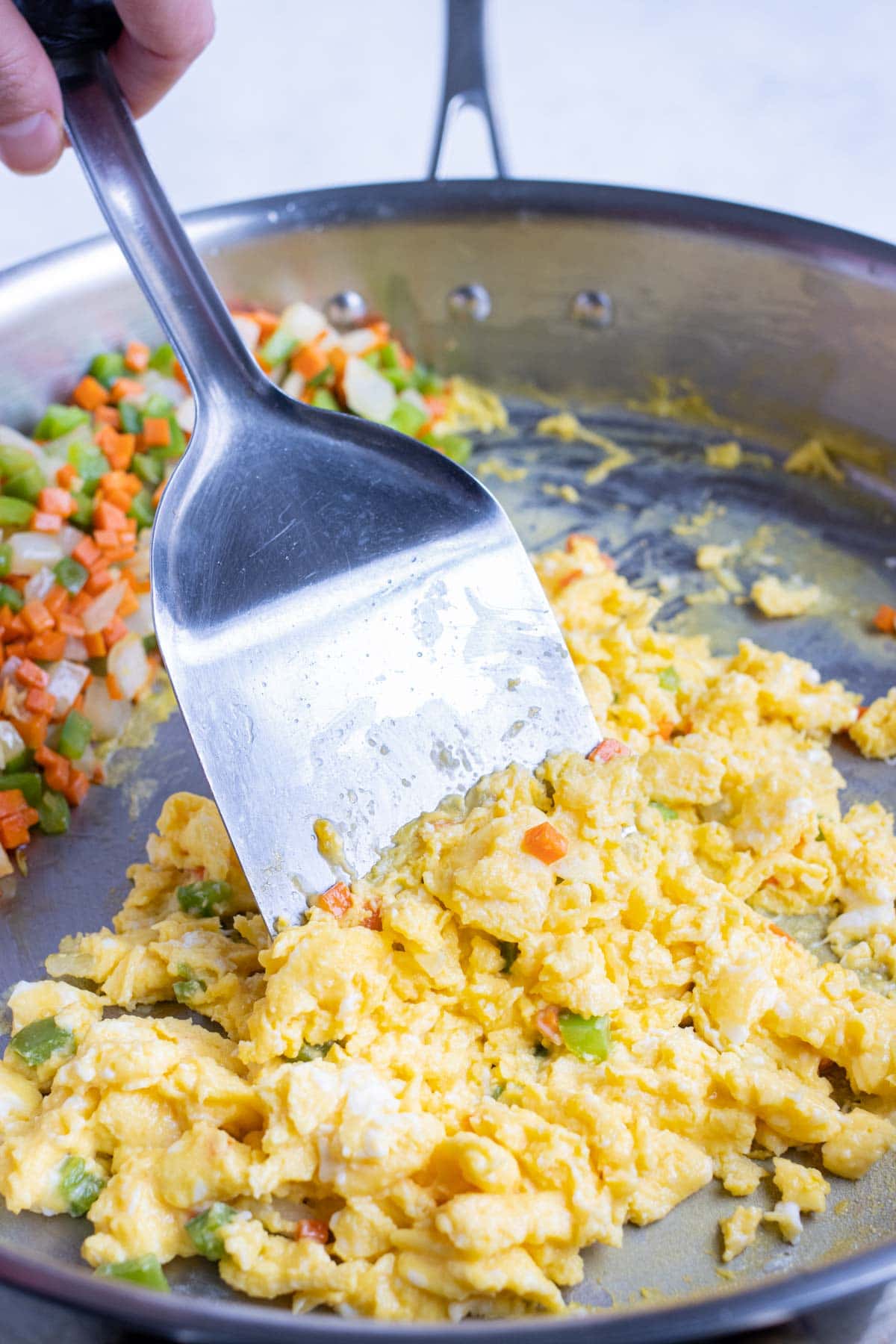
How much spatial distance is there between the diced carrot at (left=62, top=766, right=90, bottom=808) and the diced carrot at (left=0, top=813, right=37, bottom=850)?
103mm

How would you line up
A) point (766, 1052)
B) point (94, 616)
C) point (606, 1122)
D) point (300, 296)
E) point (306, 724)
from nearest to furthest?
point (606, 1122), point (766, 1052), point (306, 724), point (94, 616), point (300, 296)

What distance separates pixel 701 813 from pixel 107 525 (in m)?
1.39

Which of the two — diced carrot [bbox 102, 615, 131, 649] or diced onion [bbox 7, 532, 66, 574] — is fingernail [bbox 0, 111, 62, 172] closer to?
diced onion [bbox 7, 532, 66, 574]

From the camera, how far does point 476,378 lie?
10.5 ft

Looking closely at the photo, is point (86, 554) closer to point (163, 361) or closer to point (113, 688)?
point (113, 688)

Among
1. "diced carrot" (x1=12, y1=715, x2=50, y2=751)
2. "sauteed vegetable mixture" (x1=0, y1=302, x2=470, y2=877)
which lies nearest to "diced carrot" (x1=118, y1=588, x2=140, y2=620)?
"sauteed vegetable mixture" (x1=0, y1=302, x2=470, y2=877)

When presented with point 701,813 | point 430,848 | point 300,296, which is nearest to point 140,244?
point 300,296

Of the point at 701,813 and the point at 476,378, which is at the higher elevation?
the point at 476,378

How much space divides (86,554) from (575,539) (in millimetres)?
1086

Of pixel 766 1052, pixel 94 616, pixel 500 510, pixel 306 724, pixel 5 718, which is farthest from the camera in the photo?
pixel 94 616

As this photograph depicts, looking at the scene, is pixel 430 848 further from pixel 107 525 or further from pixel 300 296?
pixel 300 296

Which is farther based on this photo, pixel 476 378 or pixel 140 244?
pixel 476 378

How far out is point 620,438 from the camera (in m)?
3.11

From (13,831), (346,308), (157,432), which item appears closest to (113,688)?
(13,831)
